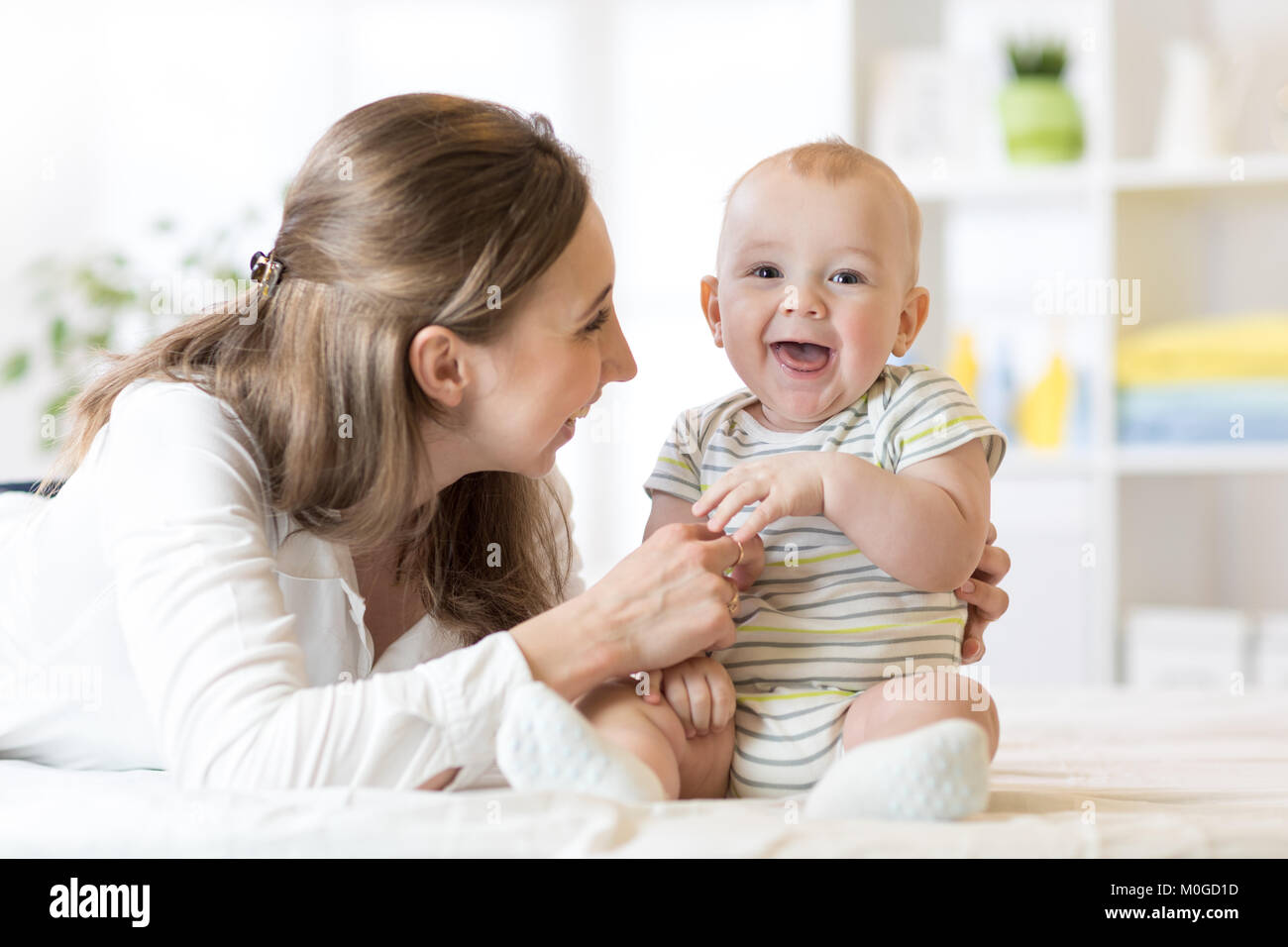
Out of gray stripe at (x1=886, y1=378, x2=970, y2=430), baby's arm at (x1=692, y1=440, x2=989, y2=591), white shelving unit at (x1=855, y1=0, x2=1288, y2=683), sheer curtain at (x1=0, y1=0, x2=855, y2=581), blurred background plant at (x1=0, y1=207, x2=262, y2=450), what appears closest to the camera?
baby's arm at (x1=692, y1=440, x2=989, y2=591)

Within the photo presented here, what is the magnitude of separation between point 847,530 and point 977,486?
13cm

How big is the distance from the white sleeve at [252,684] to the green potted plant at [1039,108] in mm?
2231

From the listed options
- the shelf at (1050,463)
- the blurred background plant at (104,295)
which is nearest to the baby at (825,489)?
the shelf at (1050,463)

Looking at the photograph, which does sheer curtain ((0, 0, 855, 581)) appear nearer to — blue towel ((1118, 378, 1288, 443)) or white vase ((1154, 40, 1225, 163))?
white vase ((1154, 40, 1225, 163))

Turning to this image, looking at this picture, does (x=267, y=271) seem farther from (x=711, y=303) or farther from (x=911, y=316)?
(x=911, y=316)

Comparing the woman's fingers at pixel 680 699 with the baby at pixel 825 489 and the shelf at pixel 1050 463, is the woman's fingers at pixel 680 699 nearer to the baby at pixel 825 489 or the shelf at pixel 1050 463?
the baby at pixel 825 489

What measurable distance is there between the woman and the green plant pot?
5.77 ft

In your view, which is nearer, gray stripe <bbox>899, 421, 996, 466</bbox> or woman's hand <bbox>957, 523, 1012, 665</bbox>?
gray stripe <bbox>899, 421, 996, 466</bbox>

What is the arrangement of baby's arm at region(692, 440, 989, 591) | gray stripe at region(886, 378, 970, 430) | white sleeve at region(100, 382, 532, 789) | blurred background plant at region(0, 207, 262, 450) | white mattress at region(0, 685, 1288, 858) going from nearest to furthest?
1. white mattress at region(0, 685, 1288, 858)
2. white sleeve at region(100, 382, 532, 789)
3. baby's arm at region(692, 440, 989, 591)
4. gray stripe at region(886, 378, 970, 430)
5. blurred background plant at region(0, 207, 262, 450)

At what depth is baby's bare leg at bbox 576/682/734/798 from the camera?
1033 mm

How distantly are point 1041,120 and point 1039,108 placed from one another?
26 millimetres

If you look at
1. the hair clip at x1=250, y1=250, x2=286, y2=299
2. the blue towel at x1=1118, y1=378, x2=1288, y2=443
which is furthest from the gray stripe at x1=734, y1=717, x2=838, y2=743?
the blue towel at x1=1118, y1=378, x2=1288, y2=443

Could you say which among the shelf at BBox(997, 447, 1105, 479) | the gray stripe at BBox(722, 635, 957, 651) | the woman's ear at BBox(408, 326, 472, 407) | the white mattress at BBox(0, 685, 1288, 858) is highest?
the woman's ear at BBox(408, 326, 472, 407)

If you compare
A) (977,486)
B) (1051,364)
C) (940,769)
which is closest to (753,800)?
(940,769)
